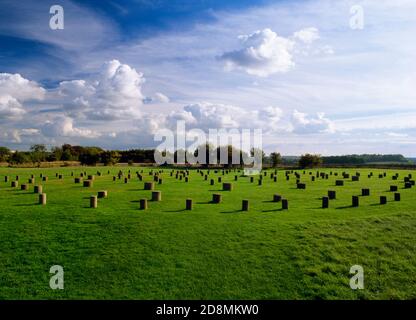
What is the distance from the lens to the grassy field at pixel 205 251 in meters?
11.2

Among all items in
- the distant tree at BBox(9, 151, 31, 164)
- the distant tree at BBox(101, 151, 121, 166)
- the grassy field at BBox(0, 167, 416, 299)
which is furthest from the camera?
the distant tree at BBox(101, 151, 121, 166)

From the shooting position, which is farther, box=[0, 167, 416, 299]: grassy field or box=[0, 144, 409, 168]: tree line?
box=[0, 144, 409, 168]: tree line

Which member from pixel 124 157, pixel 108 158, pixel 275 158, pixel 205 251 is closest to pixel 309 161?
pixel 275 158

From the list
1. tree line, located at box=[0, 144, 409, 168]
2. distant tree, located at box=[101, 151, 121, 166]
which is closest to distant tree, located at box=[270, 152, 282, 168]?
tree line, located at box=[0, 144, 409, 168]

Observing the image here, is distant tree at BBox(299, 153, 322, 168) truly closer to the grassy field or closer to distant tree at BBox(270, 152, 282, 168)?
distant tree at BBox(270, 152, 282, 168)

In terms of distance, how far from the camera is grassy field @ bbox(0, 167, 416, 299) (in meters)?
11.2

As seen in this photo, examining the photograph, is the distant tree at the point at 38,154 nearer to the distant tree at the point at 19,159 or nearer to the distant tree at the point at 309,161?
the distant tree at the point at 19,159

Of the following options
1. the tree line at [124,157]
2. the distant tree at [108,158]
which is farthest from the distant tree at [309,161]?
the distant tree at [108,158]

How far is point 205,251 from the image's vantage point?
13.1 meters

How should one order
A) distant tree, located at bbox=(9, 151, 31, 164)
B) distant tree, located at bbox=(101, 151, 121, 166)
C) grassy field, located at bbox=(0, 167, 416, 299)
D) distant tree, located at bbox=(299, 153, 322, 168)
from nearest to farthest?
grassy field, located at bbox=(0, 167, 416, 299), distant tree, located at bbox=(299, 153, 322, 168), distant tree, located at bbox=(9, 151, 31, 164), distant tree, located at bbox=(101, 151, 121, 166)
